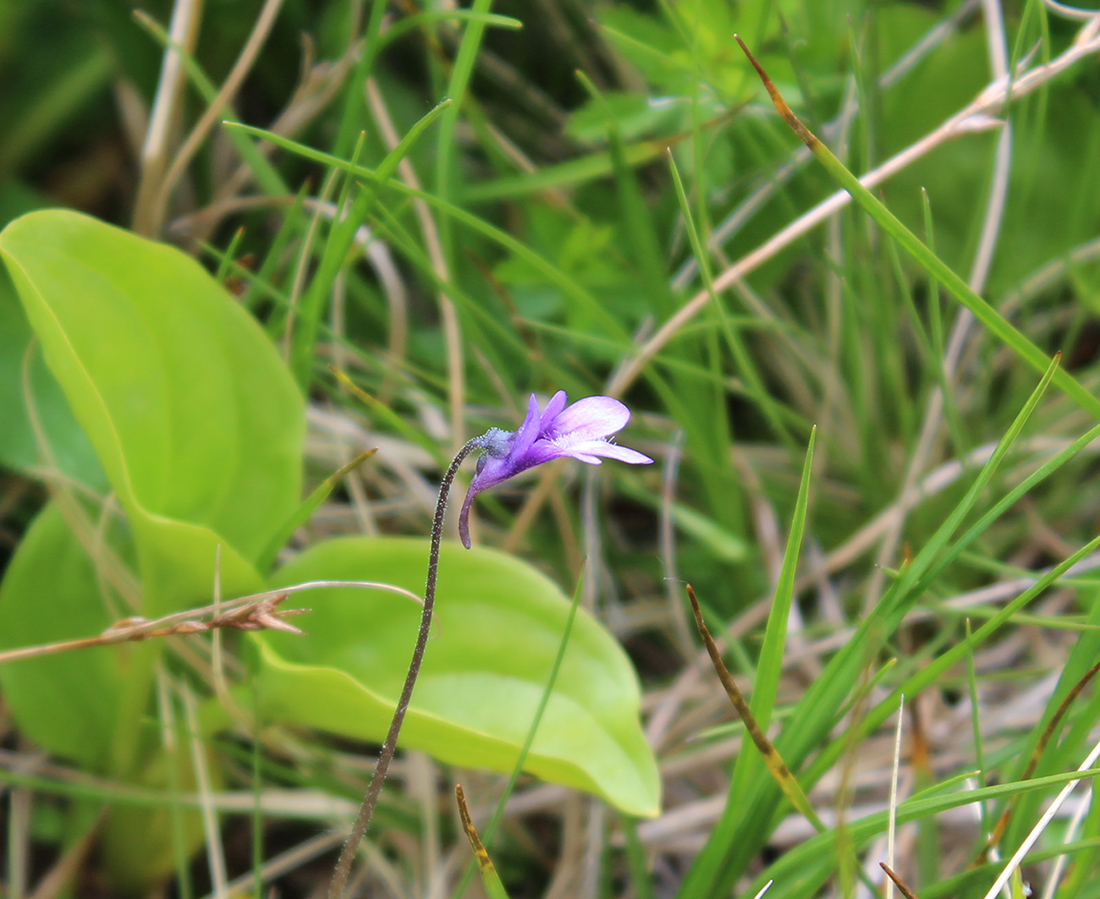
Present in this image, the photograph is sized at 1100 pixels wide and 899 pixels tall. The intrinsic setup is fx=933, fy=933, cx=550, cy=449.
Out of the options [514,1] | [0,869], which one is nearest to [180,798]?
[0,869]

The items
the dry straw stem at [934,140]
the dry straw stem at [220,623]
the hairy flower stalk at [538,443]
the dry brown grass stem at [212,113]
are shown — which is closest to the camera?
the hairy flower stalk at [538,443]

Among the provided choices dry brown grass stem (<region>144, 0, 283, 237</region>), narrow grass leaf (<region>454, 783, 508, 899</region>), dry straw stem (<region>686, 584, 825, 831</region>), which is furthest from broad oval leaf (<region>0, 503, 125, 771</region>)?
dry straw stem (<region>686, 584, 825, 831</region>)

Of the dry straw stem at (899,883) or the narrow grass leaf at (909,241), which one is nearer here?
the dry straw stem at (899,883)

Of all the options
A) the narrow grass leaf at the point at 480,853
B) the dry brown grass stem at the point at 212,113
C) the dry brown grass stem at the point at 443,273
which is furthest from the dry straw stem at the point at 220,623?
the dry brown grass stem at the point at 212,113

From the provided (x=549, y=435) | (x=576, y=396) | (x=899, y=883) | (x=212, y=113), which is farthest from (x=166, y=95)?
(x=899, y=883)

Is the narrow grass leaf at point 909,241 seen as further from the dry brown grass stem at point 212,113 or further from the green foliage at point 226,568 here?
the dry brown grass stem at point 212,113

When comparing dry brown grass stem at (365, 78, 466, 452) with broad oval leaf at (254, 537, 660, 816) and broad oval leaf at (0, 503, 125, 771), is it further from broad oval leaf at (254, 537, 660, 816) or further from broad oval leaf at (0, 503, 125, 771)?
broad oval leaf at (0, 503, 125, 771)
